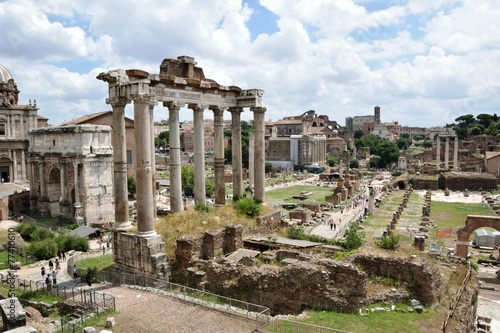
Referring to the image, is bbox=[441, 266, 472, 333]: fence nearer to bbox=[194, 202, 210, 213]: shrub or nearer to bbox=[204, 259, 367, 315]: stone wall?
bbox=[204, 259, 367, 315]: stone wall

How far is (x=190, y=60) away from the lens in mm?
19203

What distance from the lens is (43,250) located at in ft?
82.3

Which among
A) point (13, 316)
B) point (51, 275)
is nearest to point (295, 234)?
point (51, 275)

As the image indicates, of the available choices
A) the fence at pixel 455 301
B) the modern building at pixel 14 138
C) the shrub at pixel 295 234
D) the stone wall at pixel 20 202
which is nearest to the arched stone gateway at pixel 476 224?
the fence at pixel 455 301

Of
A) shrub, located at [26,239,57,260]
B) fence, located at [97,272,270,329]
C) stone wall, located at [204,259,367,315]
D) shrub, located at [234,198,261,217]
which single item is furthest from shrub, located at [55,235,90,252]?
stone wall, located at [204,259,367,315]

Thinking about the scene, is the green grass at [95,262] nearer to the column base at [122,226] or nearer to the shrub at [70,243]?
the column base at [122,226]

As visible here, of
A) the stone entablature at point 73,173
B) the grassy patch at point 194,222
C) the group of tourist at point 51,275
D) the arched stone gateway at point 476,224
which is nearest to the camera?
the grassy patch at point 194,222

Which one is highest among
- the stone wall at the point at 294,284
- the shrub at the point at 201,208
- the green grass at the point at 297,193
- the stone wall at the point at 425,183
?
the shrub at the point at 201,208

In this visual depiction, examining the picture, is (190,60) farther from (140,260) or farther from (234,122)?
(140,260)

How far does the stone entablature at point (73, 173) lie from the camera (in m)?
38.6

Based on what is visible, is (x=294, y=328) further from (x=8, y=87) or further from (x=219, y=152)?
(x=8, y=87)

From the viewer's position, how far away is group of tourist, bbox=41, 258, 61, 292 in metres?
17.1

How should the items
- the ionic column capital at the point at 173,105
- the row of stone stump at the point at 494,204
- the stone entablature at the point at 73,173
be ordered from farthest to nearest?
the row of stone stump at the point at 494,204 < the stone entablature at the point at 73,173 < the ionic column capital at the point at 173,105

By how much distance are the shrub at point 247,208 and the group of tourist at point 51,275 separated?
29.3 ft
